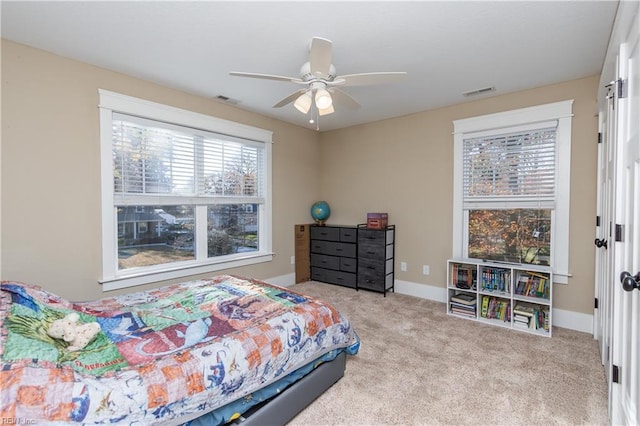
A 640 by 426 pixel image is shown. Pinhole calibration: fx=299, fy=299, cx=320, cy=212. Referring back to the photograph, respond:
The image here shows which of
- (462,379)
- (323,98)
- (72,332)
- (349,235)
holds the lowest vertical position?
(462,379)

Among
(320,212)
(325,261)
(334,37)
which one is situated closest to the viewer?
(334,37)

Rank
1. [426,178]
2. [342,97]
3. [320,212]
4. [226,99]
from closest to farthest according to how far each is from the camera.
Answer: [342,97], [226,99], [426,178], [320,212]

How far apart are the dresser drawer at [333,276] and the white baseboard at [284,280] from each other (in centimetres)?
34

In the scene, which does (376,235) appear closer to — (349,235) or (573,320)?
(349,235)

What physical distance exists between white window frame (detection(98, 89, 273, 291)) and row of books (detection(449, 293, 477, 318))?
2.53 meters

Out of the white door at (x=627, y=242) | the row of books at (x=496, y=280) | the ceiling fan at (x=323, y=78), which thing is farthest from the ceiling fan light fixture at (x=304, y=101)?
the row of books at (x=496, y=280)

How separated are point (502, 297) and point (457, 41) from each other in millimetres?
2491

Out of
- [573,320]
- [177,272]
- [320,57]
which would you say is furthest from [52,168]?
[573,320]

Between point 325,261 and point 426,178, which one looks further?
point 325,261

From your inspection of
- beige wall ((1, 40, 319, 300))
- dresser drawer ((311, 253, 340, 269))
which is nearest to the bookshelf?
dresser drawer ((311, 253, 340, 269))

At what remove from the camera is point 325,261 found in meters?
→ 4.67

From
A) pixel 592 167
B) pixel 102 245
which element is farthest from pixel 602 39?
pixel 102 245

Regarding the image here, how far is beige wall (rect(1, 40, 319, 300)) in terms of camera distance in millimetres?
2336

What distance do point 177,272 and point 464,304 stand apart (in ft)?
10.8
